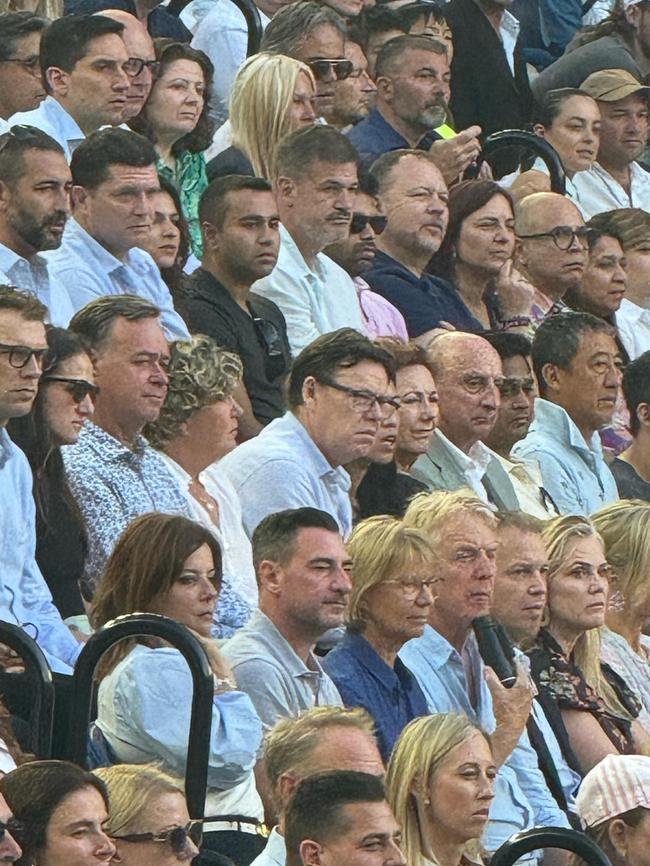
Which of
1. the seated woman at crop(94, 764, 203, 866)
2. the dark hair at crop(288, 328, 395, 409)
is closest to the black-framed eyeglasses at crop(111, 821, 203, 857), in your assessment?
the seated woman at crop(94, 764, 203, 866)

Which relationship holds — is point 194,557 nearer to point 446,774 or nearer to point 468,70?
point 446,774

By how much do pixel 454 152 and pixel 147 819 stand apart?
236 inches

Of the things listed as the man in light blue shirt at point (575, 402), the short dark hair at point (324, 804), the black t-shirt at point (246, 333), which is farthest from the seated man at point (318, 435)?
the short dark hair at point (324, 804)

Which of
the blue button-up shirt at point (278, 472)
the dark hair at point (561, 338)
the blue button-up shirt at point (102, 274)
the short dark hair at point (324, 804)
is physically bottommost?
the dark hair at point (561, 338)

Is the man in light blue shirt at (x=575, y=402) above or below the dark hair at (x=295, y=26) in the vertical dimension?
below

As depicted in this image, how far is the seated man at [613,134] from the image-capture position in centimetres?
1379

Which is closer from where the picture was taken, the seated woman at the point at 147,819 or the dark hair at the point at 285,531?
the seated woman at the point at 147,819

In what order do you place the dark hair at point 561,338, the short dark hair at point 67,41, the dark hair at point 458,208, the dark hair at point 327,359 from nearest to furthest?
the dark hair at point 327,359, the short dark hair at point 67,41, the dark hair at point 561,338, the dark hair at point 458,208

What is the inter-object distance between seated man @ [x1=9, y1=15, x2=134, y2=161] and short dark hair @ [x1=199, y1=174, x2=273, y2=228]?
18.3 inches

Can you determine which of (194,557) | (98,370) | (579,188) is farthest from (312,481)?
(579,188)

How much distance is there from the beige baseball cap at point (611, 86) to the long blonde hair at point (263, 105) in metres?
2.73

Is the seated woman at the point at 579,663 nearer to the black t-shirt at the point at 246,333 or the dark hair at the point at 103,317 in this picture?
the black t-shirt at the point at 246,333

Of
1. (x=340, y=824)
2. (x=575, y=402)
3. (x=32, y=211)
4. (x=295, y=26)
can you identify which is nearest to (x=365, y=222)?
(x=575, y=402)

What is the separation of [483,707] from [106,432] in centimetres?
133
